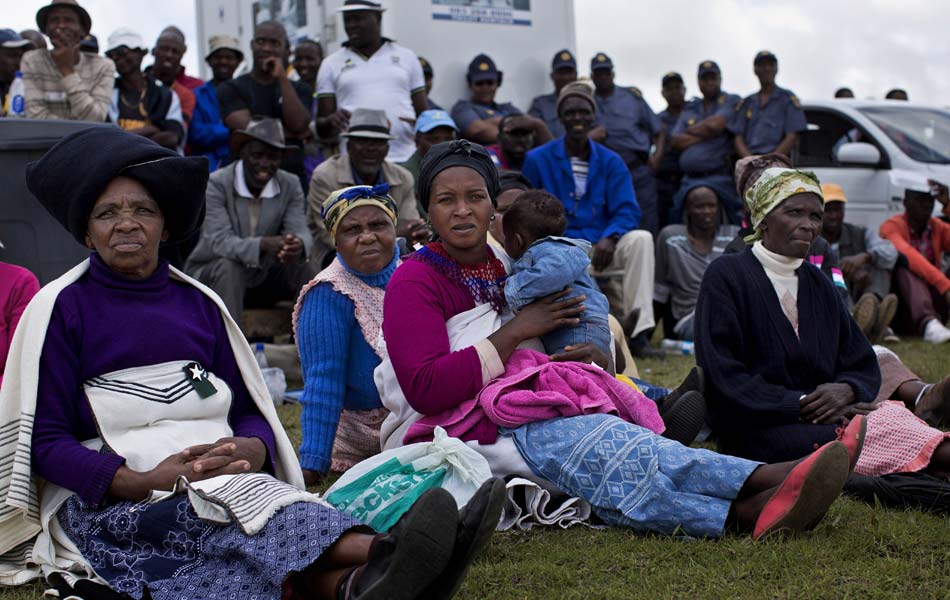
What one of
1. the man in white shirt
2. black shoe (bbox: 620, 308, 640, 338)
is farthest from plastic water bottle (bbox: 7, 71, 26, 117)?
black shoe (bbox: 620, 308, 640, 338)

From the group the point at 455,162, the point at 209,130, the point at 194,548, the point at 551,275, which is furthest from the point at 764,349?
the point at 209,130

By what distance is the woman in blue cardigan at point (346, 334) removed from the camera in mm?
4738

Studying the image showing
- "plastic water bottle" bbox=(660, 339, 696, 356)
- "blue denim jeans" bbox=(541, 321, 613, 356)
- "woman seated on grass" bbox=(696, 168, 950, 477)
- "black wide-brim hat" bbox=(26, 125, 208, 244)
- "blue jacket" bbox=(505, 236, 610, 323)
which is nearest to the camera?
"black wide-brim hat" bbox=(26, 125, 208, 244)

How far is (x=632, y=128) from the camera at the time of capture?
10.9 metres

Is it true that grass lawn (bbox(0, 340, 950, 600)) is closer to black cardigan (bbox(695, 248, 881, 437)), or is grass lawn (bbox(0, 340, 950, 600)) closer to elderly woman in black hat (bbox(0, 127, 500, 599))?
elderly woman in black hat (bbox(0, 127, 500, 599))

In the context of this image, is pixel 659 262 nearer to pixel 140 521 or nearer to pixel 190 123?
pixel 190 123

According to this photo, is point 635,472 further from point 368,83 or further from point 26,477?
point 368,83

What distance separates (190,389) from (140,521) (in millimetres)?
480

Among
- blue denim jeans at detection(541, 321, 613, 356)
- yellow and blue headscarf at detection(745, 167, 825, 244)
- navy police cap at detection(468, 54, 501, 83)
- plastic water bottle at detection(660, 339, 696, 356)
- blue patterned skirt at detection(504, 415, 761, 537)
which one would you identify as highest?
navy police cap at detection(468, 54, 501, 83)

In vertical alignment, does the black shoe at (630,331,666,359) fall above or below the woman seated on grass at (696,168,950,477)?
below

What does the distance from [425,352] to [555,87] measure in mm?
7949

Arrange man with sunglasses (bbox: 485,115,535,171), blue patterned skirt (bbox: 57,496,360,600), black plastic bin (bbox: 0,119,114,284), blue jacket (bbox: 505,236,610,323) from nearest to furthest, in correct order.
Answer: blue patterned skirt (bbox: 57,496,360,600) < blue jacket (bbox: 505,236,610,323) < black plastic bin (bbox: 0,119,114,284) < man with sunglasses (bbox: 485,115,535,171)

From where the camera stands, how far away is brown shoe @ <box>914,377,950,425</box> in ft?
16.5

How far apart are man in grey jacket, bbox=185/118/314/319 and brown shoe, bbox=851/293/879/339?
4559 millimetres
